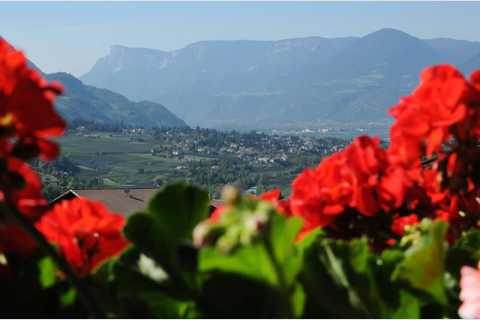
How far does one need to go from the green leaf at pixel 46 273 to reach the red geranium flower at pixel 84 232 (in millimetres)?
37

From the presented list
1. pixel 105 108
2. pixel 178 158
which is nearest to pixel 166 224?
pixel 178 158

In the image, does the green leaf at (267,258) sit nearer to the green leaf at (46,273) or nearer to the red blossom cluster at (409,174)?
the green leaf at (46,273)

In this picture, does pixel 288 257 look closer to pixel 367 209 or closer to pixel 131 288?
pixel 131 288

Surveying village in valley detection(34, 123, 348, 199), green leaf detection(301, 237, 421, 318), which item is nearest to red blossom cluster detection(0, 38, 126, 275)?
green leaf detection(301, 237, 421, 318)

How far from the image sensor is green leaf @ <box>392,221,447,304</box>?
2.18 feet

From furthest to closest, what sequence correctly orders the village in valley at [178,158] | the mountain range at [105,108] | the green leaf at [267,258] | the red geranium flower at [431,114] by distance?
the mountain range at [105,108] < the village in valley at [178,158] < the red geranium flower at [431,114] < the green leaf at [267,258]

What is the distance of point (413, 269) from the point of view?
691mm

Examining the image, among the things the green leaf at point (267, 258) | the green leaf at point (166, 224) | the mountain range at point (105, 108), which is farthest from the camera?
the mountain range at point (105, 108)

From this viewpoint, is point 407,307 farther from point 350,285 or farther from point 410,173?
point 410,173

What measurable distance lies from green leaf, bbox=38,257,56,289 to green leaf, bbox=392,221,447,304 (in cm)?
35

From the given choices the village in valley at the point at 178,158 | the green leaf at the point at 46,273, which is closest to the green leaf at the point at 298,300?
the green leaf at the point at 46,273

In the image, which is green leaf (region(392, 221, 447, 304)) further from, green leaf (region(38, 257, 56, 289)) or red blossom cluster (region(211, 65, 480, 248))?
green leaf (region(38, 257, 56, 289))

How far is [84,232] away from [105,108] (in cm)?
18185

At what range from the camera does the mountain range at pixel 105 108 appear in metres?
162
